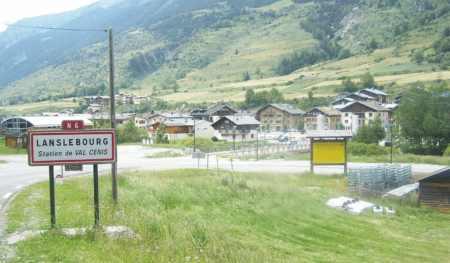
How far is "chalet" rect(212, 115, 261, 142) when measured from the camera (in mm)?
79812

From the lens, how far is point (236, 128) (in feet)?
261

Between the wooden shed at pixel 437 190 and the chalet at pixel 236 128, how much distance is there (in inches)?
2372

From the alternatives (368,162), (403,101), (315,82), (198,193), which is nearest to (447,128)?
(403,101)

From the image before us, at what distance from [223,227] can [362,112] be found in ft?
304

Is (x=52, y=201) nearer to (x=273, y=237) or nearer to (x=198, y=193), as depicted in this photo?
(x=273, y=237)

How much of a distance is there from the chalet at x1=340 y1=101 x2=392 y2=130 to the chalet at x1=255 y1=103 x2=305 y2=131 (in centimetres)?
1202

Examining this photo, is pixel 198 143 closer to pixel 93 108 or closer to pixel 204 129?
pixel 204 129

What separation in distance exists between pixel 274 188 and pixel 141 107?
134 metres

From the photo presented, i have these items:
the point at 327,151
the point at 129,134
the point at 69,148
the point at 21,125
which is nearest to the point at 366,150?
the point at 327,151

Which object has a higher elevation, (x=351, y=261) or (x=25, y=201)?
(x=25, y=201)

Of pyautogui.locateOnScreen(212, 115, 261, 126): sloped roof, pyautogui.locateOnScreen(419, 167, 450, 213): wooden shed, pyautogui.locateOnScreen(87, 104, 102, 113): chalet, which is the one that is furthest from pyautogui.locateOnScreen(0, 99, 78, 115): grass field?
pyautogui.locateOnScreen(419, 167, 450, 213): wooden shed

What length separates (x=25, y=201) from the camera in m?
14.2

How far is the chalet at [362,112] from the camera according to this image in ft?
318

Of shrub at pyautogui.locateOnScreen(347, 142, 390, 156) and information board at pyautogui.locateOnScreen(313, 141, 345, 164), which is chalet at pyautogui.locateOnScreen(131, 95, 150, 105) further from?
information board at pyautogui.locateOnScreen(313, 141, 345, 164)
